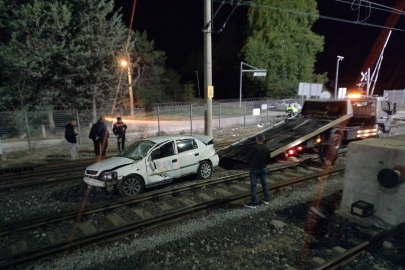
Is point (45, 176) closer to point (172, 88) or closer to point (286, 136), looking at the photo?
point (286, 136)

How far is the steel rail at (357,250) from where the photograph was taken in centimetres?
445

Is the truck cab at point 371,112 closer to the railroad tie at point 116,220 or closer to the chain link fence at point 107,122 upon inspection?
the chain link fence at point 107,122

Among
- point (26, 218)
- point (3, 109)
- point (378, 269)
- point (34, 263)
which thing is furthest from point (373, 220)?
point (3, 109)

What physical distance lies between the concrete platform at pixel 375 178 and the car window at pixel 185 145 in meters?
4.54

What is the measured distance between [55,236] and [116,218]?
1.27 meters

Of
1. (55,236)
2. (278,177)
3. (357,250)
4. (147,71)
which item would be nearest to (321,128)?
(278,177)

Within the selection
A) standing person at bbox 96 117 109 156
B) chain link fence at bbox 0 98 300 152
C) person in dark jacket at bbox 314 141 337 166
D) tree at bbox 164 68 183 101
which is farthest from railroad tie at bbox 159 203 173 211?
tree at bbox 164 68 183 101

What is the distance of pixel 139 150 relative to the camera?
28.3ft

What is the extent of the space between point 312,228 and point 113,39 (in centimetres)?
2044

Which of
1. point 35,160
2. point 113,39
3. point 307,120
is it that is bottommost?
point 35,160

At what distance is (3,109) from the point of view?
59.2 ft

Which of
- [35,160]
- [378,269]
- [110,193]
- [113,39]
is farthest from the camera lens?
[113,39]

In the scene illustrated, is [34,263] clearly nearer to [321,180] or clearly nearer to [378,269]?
[378,269]

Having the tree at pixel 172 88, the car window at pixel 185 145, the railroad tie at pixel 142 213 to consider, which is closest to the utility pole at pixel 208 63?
the car window at pixel 185 145
